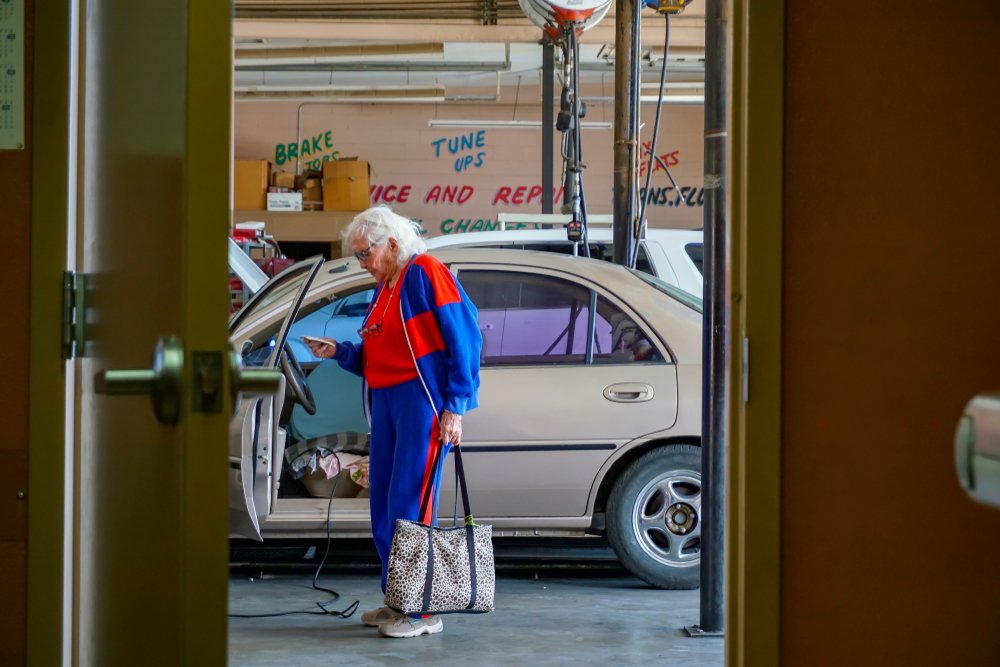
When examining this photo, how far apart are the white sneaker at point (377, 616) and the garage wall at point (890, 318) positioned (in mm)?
3080

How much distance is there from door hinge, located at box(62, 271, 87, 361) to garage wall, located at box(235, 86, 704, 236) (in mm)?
13768

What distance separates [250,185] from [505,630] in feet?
31.8

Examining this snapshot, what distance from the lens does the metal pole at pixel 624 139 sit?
24.9 ft

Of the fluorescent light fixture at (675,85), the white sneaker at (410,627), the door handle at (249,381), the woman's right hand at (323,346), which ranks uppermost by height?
the fluorescent light fixture at (675,85)

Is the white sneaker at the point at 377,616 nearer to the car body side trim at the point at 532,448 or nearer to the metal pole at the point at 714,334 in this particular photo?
the car body side trim at the point at 532,448

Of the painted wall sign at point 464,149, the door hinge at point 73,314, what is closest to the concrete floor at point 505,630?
the door hinge at point 73,314

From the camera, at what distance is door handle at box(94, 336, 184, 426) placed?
1444 mm

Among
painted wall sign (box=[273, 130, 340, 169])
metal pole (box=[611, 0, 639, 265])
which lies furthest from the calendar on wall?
painted wall sign (box=[273, 130, 340, 169])

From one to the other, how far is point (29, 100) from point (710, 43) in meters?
3.28

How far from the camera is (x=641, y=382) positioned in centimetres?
579

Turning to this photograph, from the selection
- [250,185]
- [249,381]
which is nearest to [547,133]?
[250,185]

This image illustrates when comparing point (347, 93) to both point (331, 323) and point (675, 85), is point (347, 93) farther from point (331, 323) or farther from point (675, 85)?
point (331, 323)

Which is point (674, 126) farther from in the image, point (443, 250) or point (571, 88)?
point (443, 250)

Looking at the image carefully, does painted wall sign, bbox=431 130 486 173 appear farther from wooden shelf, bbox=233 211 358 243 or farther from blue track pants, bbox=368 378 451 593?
blue track pants, bbox=368 378 451 593
